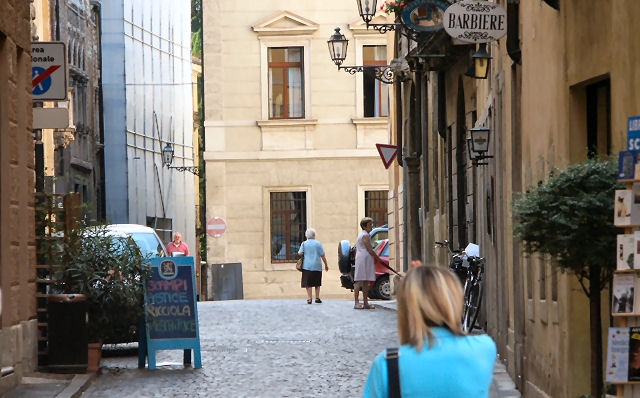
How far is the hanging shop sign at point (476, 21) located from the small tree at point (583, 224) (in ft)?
15.8

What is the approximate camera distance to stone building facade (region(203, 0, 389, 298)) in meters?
37.7

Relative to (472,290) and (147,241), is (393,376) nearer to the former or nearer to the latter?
(472,290)

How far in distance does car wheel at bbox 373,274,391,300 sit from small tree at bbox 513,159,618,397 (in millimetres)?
23255

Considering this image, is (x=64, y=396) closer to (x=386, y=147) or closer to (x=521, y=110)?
(x=521, y=110)

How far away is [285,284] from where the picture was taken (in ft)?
124

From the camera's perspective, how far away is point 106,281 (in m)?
13.5

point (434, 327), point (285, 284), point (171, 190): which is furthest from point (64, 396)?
point (171, 190)

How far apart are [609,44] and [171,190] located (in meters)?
42.9

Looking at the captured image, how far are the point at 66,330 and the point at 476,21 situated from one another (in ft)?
16.6

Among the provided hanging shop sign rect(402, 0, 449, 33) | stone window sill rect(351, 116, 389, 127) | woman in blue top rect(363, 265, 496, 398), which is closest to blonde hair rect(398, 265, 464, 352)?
woman in blue top rect(363, 265, 496, 398)

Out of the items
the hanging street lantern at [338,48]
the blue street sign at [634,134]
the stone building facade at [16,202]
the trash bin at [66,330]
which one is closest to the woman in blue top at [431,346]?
the blue street sign at [634,134]

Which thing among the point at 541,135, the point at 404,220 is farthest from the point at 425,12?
the point at 404,220

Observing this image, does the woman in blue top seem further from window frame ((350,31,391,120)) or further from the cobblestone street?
window frame ((350,31,391,120))

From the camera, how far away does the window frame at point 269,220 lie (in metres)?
37.8
